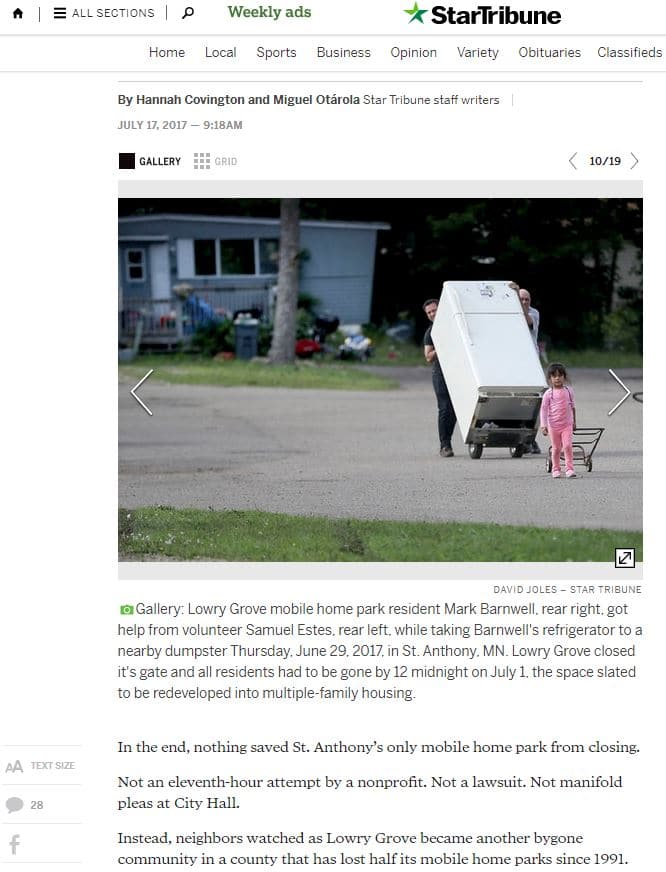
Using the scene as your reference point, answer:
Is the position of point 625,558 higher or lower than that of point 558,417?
lower

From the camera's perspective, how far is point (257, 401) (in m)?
18.5

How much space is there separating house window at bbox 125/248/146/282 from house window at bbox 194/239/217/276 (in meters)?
1.36

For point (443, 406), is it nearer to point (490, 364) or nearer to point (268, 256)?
point (490, 364)

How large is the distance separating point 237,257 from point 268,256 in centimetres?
82

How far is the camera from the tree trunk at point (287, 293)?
2503 cm

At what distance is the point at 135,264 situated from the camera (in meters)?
32.5

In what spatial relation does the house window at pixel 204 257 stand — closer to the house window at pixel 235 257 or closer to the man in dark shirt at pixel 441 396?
the house window at pixel 235 257

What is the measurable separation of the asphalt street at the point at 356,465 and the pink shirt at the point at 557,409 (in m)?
0.44

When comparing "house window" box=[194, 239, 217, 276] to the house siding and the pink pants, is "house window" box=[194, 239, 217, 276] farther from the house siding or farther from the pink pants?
the pink pants

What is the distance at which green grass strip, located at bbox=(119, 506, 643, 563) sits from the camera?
6109mm
